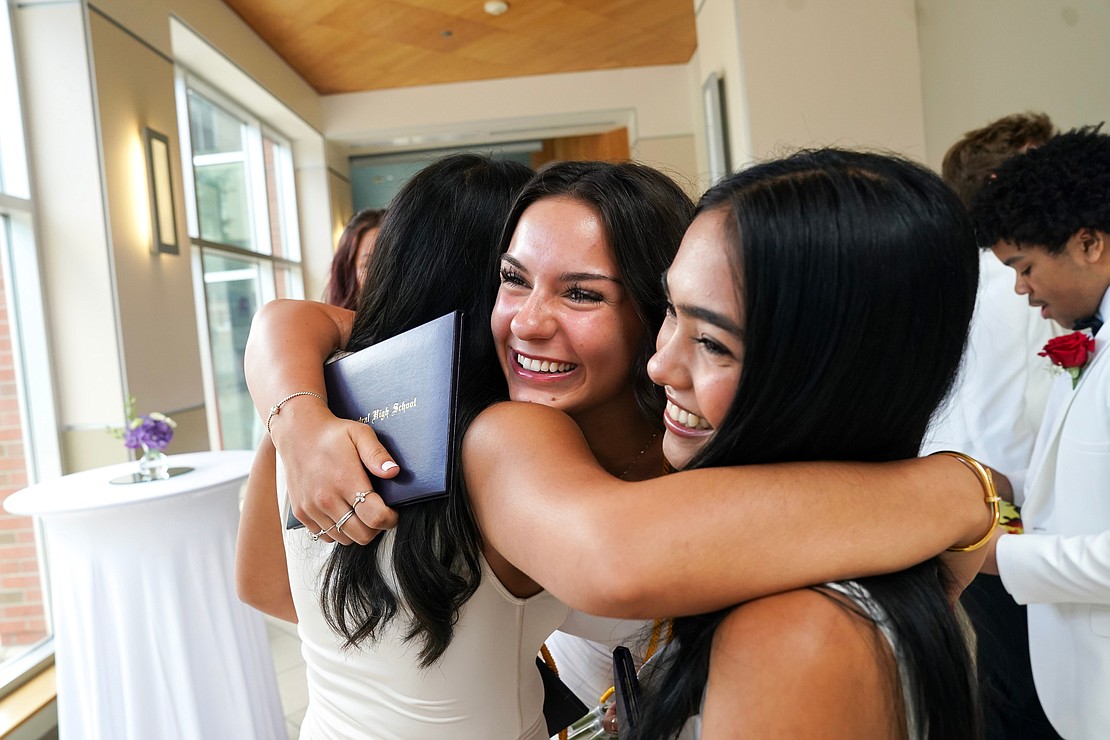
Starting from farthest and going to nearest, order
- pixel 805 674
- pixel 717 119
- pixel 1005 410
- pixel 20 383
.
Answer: pixel 717 119 < pixel 20 383 < pixel 1005 410 < pixel 805 674

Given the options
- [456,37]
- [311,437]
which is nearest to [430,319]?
[311,437]

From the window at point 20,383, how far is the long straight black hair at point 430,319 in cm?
347

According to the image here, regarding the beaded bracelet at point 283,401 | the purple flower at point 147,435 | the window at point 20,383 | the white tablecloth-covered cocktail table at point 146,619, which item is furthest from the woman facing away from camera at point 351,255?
the beaded bracelet at point 283,401

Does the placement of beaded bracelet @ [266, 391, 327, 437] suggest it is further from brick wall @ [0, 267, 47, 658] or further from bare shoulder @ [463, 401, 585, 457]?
brick wall @ [0, 267, 47, 658]

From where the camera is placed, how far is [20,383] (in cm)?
405

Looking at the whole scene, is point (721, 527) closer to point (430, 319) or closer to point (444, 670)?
point (444, 670)

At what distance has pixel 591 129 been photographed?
9.52 metres

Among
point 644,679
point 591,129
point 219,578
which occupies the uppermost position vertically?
point 591,129

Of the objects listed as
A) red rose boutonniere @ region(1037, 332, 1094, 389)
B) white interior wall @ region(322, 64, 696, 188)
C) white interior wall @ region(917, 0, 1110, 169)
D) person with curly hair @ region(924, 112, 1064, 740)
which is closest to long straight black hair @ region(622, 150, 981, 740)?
red rose boutonniere @ region(1037, 332, 1094, 389)

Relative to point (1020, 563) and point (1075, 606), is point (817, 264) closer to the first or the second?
point (1020, 563)

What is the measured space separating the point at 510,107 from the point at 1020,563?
8021mm

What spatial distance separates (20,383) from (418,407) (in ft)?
13.3

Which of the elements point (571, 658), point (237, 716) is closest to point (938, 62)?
point (571, 658)

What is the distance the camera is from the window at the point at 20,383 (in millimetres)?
3781
